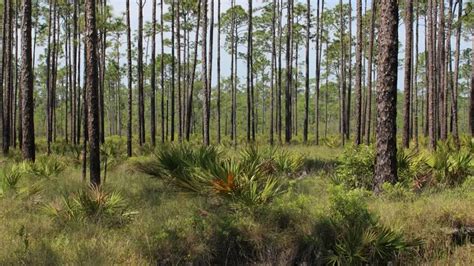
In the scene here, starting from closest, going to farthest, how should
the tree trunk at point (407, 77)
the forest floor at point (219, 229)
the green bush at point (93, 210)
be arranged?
the forest floor at point (219, 229) → the green bush at point (93, 210) → the tree trunk at point (407, 77)

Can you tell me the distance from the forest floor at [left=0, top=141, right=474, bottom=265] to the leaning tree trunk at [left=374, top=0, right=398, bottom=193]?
94cm

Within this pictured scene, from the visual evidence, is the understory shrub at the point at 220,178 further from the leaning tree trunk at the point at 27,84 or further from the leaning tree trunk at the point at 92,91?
the leaning tree trunk at the point at 27,84

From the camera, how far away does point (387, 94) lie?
9.77 m

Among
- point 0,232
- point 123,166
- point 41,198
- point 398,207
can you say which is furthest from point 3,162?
point 398,207

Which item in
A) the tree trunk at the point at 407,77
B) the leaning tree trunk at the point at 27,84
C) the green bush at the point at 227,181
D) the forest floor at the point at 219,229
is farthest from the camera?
the tree trunk at the point at 407,77

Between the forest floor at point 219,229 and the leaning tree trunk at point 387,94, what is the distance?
94 centimetres

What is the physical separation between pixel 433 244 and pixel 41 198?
7.46m

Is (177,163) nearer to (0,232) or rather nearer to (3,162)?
(0,232)

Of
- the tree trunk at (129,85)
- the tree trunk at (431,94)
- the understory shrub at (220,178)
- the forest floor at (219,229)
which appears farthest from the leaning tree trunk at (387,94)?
the tree trunk at (129,85)

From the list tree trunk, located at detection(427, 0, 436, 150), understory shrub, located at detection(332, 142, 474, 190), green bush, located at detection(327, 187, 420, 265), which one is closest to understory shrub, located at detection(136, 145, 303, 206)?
green bush, located at detection(327, 187, 420, 265)

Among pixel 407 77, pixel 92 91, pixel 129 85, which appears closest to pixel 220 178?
pixel 92 91

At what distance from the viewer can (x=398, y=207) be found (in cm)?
784

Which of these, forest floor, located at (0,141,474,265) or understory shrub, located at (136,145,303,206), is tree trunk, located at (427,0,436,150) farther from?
understory shrub, located at (136,145,303,206)

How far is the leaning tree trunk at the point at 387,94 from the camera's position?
9664 millimetres
